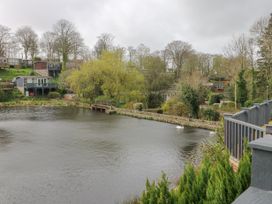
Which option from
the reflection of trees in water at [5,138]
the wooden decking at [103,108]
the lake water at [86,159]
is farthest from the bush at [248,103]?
the reflection of trees in water at [5,138]

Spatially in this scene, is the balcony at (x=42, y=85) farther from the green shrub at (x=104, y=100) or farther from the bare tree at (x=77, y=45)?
the bare tree at (x=77, y=45)

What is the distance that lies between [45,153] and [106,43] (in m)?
48.6

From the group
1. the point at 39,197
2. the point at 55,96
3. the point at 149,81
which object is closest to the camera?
the point at 39,197

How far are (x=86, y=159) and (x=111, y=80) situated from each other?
2576 centimetres

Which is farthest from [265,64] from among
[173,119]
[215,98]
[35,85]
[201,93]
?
[35,85]

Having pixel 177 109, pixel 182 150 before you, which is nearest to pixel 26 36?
pixel 177 109

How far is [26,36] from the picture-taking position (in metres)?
72.0

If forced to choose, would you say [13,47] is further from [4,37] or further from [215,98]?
[215,98]

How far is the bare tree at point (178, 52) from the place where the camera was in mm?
53719

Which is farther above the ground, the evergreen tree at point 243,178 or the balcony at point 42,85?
the balcony at point 42,85

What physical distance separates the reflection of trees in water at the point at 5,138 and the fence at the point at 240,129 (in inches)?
640

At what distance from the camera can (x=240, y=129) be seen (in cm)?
648

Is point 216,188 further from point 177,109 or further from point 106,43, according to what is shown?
point 106,43

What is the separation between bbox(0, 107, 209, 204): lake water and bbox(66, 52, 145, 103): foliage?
12698mm
